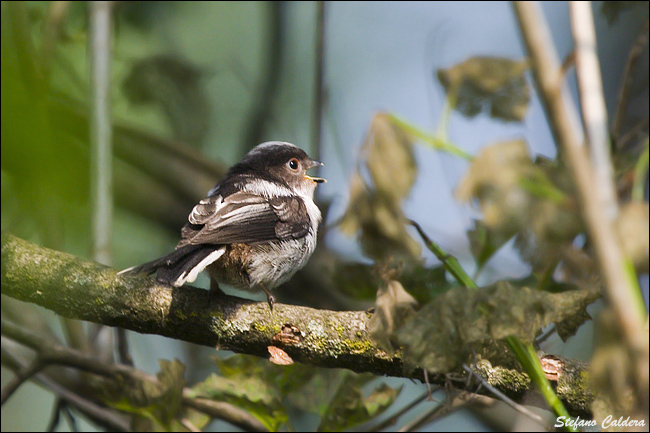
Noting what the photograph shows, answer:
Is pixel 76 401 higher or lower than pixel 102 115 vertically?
lower

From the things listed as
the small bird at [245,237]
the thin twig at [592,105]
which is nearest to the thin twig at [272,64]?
the small bird at [245,237]

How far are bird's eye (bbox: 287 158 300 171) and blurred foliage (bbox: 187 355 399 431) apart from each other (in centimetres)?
162

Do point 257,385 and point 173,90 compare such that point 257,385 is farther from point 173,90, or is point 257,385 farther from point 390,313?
point 173,90

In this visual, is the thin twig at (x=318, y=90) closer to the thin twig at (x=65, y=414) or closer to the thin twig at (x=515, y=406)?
the thin twig at (x=65, y=414)

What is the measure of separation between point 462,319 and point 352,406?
105cm

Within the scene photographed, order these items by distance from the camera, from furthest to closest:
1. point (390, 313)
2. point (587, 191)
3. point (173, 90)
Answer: point (173, 90)
point (390, 313)
point (587, 191)

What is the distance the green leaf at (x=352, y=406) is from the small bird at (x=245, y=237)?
521mm

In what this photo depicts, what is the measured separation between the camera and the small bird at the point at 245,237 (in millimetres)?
2543

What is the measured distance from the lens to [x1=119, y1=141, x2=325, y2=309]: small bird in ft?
8.34

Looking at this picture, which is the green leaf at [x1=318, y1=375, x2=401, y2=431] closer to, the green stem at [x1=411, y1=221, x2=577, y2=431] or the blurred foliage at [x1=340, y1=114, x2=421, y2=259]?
Result: the blurred foliage at [x1=340, y1=114, x2=421, y2=259]

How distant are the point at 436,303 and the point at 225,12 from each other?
6.70 m

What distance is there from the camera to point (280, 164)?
13.1ft

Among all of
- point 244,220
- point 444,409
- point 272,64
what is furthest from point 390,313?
point 272,64

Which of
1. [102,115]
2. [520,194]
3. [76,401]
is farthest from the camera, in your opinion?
[76,401]
